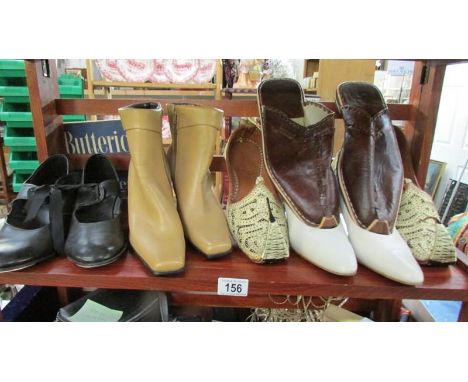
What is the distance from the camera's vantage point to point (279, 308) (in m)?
0.73

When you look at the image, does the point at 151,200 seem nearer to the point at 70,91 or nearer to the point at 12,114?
the point at 70,91

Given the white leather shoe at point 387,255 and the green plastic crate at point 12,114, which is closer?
the white leather shoe at point 387,255

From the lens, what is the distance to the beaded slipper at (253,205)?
0.47 metres

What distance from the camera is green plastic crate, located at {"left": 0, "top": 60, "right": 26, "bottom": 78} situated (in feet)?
3.14

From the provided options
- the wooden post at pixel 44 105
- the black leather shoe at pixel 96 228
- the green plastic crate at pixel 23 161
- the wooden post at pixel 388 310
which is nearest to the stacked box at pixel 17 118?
the green plastic crate at pixel 23 161

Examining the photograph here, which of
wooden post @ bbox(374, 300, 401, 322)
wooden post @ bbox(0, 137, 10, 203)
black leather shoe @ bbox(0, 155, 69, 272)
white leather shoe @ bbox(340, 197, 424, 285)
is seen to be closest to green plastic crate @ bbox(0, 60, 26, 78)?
black leather shoe @ bbox(0, 155, 69, 272)

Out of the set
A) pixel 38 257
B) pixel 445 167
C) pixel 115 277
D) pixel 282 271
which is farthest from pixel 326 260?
pixel 445 167

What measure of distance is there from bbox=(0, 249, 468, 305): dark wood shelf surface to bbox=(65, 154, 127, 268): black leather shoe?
0.02 m

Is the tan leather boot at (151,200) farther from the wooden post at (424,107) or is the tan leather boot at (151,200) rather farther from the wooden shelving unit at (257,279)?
the wooden post at (424,107)

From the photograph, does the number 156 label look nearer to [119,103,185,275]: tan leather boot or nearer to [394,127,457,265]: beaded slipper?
[119,103,185,275]: tan leather boot

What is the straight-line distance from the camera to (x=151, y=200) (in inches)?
19.3

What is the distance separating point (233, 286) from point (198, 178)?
0.18 metres
